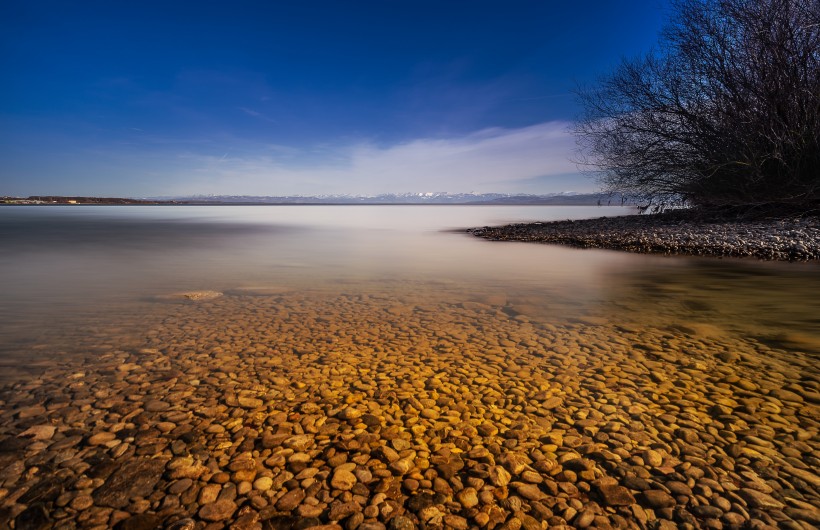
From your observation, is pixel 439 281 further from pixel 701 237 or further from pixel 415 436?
pixel 701 237

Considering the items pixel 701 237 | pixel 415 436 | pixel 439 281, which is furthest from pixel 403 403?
pixel 701 237

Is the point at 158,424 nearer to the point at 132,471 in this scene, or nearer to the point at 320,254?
the point at 132,471

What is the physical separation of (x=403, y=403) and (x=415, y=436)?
62 cm

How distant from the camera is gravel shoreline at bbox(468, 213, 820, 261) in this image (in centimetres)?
1548

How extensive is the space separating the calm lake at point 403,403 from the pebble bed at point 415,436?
0.06 feet

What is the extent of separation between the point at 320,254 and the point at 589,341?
1438 cm

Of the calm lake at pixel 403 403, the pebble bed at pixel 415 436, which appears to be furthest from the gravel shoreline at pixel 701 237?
the pebble bed at pixel 415 436

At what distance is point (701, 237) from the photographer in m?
18.3

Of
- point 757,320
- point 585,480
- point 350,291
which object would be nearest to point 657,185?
point 757,320

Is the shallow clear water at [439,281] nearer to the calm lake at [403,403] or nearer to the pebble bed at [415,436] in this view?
the calm lake at [403,403]

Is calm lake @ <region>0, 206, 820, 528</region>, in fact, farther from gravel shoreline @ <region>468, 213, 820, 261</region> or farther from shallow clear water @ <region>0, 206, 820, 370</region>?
gravel shoreline @ <region>468, 213, 820, 261</region>

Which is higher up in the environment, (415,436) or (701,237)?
(701,237)

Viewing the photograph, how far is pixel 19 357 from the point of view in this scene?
535cm

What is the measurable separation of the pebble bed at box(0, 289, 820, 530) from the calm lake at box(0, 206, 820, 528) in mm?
19
